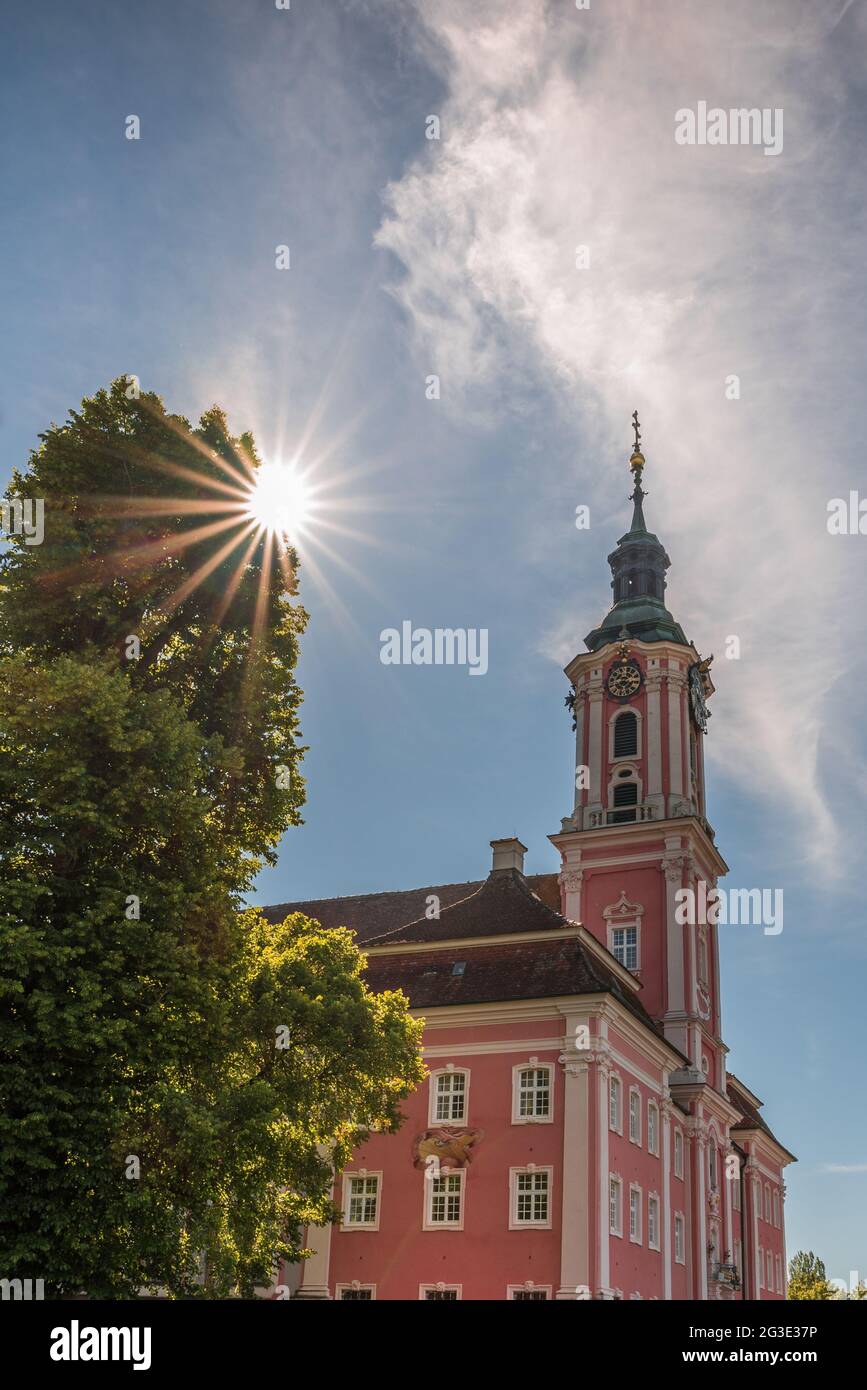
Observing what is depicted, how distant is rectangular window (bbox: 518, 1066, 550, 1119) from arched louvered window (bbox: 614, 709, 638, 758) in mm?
19186

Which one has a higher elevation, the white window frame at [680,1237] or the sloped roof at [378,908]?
the sloped roof at [378,908]

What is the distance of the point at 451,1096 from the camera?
108 feet

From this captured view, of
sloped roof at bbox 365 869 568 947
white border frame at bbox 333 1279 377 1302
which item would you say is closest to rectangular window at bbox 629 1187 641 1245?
white border frame at bbox 333 1279 377 1302

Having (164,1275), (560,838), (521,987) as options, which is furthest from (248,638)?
(560,838)

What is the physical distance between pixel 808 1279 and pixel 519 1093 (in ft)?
253

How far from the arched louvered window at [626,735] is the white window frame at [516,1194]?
21.2 m

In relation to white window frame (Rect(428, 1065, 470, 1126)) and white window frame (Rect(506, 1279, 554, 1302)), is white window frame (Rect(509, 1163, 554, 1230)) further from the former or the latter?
white window frame (Rect(428, 1065, 470, 1126))

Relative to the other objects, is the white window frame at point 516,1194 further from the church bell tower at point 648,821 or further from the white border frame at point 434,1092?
the church bell tower at point 648,821

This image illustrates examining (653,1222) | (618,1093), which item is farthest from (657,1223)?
(618,1093)

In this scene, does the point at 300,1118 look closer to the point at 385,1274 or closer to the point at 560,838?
the point at 385,1274

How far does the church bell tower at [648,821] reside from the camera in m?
44.7

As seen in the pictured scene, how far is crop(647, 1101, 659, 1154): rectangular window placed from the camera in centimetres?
3584

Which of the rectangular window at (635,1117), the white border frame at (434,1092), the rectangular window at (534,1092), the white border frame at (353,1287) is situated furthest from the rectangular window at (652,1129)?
the white border frame at (353,1287)
